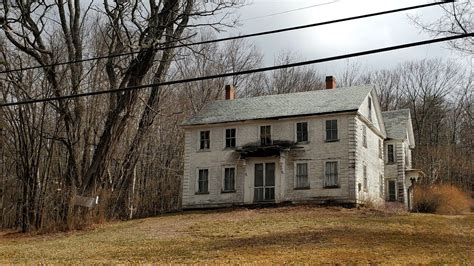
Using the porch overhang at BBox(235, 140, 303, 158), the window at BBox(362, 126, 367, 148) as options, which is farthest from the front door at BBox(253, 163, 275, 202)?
the window at BBox(362, 126, 367, 148)

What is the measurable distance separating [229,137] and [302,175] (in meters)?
4.97

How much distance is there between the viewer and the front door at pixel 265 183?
31.4m

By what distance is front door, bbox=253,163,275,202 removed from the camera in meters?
31.4

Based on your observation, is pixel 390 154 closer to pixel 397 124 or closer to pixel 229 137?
pixel 397 124

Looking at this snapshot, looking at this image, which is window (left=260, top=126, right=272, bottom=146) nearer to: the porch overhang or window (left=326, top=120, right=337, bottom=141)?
the porch overhang

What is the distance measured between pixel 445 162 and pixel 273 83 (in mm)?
16361

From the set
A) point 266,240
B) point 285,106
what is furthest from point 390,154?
point 266,240

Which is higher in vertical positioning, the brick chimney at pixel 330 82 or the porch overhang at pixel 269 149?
the brick chimney at pixel 330 82

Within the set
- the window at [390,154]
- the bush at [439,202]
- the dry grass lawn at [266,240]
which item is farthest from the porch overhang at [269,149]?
the window at [390,154]

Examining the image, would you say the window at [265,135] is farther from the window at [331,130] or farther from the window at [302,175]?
the window at [331,130]

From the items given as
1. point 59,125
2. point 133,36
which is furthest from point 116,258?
point 59,125

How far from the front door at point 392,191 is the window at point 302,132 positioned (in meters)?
8.89

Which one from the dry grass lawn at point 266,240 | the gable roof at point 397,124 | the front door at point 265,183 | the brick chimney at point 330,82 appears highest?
the brick chimney at point 330,82

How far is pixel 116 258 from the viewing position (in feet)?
52.0
